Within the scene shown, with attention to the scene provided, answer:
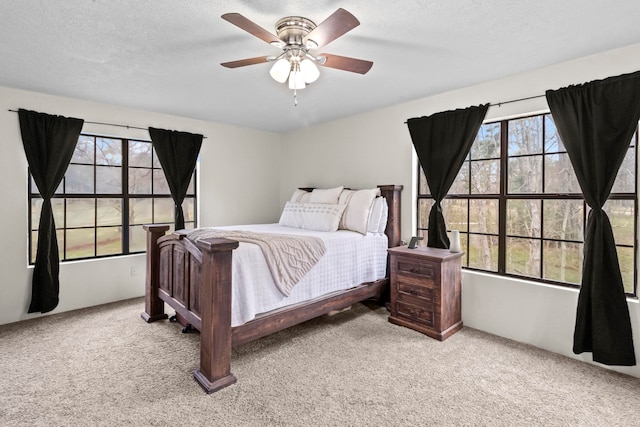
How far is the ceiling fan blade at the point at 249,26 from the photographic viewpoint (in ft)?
5.19

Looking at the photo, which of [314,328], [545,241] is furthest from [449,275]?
[314,328]

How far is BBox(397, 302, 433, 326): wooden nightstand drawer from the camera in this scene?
9.73 feet

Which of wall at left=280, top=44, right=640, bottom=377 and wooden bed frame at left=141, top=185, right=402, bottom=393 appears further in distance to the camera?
wall at left=280, top=44, right=640, bottom=377

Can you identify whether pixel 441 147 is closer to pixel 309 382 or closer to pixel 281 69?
pixel 281 69

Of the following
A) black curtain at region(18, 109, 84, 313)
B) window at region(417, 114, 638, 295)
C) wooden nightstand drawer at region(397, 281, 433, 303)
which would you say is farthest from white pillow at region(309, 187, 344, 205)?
black curtain at region(18, 109, 84, 313)

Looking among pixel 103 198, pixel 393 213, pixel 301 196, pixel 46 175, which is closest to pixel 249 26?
pixel 393 213

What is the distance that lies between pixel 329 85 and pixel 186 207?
9.31ft

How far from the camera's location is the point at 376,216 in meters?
3.60

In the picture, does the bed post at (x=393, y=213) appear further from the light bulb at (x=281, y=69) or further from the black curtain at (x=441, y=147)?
the light bulb at (x=281, y=69)

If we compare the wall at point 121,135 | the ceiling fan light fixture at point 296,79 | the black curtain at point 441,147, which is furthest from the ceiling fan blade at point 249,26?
the wall at point 121,135

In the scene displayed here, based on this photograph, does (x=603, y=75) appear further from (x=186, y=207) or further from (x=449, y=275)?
(x=186, y=207)

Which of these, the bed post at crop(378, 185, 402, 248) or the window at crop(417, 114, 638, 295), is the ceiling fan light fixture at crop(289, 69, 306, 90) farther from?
the window at crop(417, 114, 638, 295)

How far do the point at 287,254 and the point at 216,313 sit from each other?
736 millimetres

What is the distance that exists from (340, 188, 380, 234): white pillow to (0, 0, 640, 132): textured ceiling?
3.51 feet
